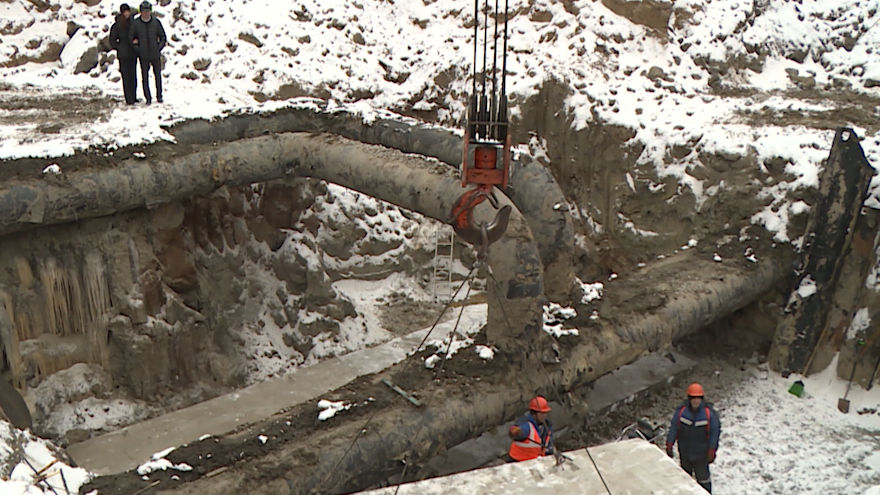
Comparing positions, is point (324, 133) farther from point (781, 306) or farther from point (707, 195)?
point (781, 306)

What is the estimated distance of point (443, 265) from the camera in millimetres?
12672

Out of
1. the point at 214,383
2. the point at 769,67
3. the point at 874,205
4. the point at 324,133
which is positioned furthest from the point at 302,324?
the point at 769,67

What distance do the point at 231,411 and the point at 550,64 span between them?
7825 mm

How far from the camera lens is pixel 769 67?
41.7 feet

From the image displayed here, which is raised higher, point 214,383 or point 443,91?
point 443,91

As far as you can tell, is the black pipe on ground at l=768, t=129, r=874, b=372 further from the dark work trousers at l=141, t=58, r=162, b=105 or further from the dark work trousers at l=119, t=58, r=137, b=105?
the dark work trousers at l=119, t=58, r=137, b=105

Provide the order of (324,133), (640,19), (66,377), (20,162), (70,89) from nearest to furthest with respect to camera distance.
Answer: (20,162) → (66,377) → (324,133) → (70,89) → (640,19)

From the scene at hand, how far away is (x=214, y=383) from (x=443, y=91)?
682 cm

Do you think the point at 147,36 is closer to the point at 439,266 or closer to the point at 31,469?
the point at 439,266

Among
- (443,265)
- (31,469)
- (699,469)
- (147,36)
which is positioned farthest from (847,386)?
(147,36)

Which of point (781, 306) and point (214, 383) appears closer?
point (781, 306)

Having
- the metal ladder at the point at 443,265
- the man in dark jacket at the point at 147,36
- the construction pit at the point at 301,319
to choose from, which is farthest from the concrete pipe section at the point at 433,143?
the metal ladder at the point at 443,265

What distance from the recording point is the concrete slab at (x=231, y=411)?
8008mm

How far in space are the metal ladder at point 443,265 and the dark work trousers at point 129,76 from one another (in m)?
5.19
